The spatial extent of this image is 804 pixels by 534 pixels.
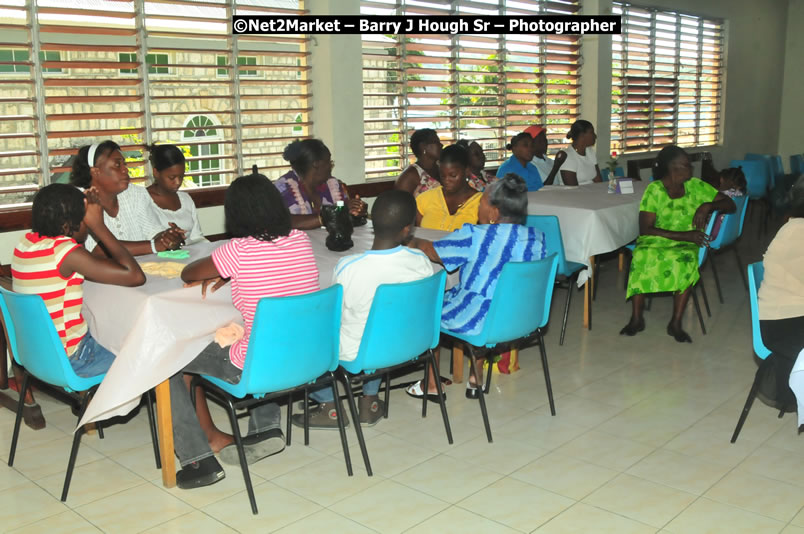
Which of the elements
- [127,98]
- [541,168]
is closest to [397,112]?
[541,168]

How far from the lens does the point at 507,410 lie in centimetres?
374

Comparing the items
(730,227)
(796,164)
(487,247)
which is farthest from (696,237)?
(796,164)

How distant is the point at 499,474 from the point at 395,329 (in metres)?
0.72

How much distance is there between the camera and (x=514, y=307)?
3.31 meters

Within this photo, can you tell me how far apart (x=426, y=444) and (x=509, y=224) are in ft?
3.44

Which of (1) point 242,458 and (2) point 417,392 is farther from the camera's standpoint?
(2) point 417,392

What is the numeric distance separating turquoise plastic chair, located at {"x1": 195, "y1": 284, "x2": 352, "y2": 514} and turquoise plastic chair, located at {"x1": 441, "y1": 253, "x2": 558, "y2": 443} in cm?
74

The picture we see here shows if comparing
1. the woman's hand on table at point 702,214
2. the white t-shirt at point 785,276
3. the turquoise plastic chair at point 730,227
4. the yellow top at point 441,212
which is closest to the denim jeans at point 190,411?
the yellow top at point 441,212

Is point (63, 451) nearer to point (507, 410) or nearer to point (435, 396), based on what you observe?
point (435, 396)

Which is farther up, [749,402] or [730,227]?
[730,227]

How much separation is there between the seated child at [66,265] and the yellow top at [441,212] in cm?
210

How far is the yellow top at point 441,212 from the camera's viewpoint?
447 centimetres

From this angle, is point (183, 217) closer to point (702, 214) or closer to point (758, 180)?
point (702, 214)

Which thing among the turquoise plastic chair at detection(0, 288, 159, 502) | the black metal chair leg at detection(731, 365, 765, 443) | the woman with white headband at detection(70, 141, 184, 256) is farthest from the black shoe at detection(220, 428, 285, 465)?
the black metal chair leg at detection(731, 365, 765, 443)
